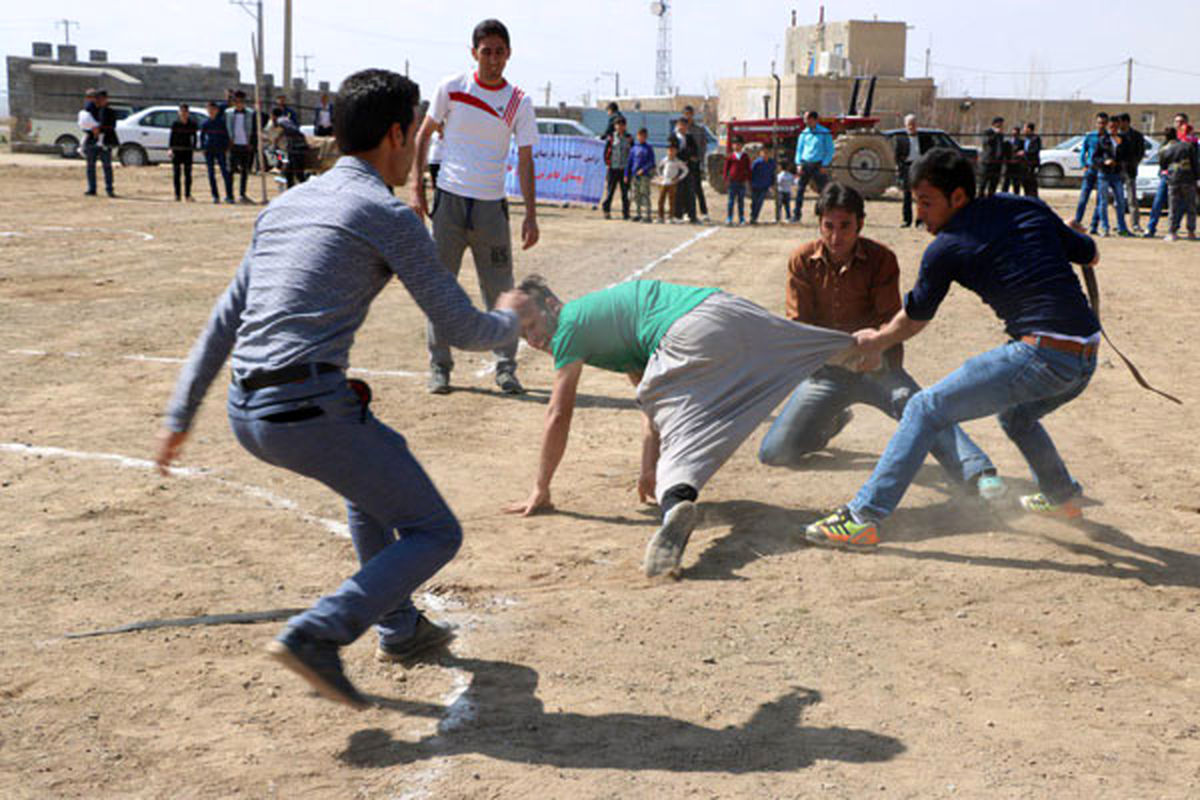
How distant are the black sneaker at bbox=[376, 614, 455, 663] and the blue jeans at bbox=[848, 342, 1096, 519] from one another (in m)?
2.02

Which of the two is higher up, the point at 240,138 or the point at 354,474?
the point at 240,138

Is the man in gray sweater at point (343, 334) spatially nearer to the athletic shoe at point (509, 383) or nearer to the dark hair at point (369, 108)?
the dark hair at point (369, 108)

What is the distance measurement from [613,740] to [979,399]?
2.30m

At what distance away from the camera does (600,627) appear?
434cm

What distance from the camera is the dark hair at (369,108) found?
130 inches

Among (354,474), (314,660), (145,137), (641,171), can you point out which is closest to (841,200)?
(354,474)

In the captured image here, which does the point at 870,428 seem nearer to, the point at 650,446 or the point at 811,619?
the point at 650,446

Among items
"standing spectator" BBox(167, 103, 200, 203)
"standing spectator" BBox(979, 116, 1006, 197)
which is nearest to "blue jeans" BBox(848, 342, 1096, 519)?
"standing spectator" BBox(979, 116, 1006, 197)

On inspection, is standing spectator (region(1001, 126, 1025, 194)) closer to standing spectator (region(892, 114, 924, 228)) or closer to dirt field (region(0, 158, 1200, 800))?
standing spectator (region(892, 114, 924, 228))

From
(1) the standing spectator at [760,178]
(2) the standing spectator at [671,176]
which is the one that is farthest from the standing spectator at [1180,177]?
(2) the standing spectator at [671,176]

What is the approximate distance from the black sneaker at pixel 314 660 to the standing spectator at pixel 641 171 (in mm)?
18998

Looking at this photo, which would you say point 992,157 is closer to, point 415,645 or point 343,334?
point 415,645

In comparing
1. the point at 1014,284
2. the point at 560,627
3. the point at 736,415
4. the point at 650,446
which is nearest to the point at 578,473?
the point at 650,446

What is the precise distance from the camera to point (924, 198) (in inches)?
195
